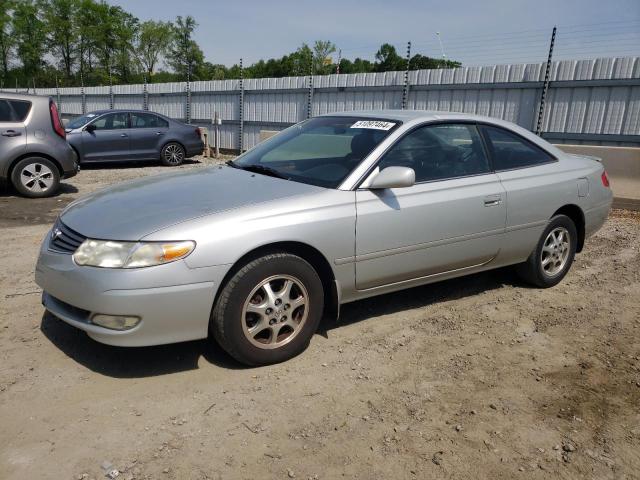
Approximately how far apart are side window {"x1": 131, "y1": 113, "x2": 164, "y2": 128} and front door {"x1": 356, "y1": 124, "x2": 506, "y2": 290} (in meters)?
10.5

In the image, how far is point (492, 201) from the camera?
13.6ft

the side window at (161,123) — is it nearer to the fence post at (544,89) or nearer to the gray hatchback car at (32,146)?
the gray hatchback car at (32,146)

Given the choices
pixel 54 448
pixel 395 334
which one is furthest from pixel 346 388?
pixel 54 448

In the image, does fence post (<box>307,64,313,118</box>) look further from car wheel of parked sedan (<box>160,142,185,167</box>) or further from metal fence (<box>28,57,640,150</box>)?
car wheel of parked sedan (<box>160,142,185,167</box>)

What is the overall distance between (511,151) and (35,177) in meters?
7.47

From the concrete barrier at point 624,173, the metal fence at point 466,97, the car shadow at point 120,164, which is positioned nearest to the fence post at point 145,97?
the metal fence at point 466,97

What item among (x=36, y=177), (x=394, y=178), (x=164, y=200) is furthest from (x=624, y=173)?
(x=36, y=177)

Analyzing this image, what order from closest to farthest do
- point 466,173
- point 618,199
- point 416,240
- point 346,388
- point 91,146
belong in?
point 346,388
point 416,240
point 466,173
point 618,199
point 91,146

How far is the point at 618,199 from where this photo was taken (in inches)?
333

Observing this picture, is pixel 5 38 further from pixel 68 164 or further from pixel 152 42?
pixel 68 164

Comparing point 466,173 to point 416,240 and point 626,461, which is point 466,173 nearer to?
point 416,240

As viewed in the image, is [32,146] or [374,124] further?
[32,146]

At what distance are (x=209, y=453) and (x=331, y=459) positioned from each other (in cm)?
57

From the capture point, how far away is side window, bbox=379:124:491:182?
152 inches
